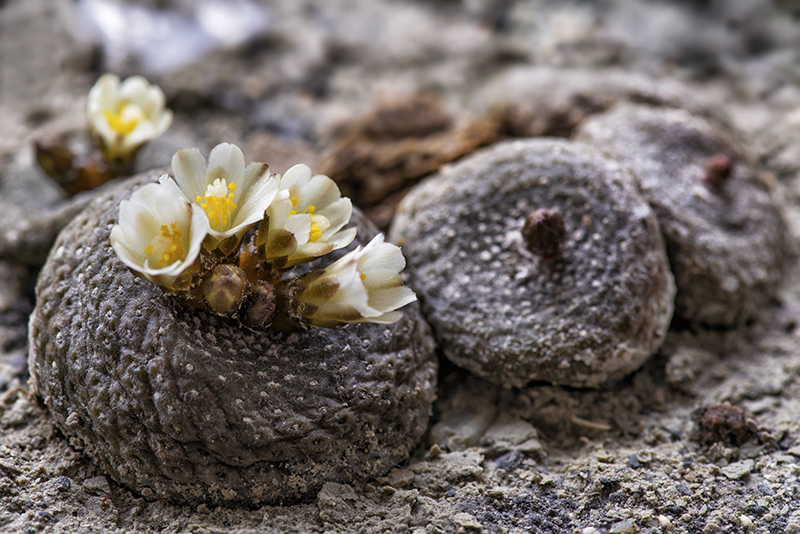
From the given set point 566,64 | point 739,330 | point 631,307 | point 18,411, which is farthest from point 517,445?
point 566,64

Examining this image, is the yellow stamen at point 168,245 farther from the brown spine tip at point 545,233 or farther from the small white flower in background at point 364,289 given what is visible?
the brown spine tip at point 545,233

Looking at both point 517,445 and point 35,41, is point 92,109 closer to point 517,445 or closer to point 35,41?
point 35,41

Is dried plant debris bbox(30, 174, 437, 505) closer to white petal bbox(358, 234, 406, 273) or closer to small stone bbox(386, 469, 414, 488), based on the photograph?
small stone bbox(386, 469, 414, 488)

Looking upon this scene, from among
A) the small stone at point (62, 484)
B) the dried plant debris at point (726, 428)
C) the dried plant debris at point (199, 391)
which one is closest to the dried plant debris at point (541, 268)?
the dried plant debris at point (726, 428)

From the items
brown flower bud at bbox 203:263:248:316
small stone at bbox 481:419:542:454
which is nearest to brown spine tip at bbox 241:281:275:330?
brown flower bud at bbox 203:263:248:316

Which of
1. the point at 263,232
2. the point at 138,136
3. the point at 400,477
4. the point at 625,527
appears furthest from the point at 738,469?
the point at 138,136
